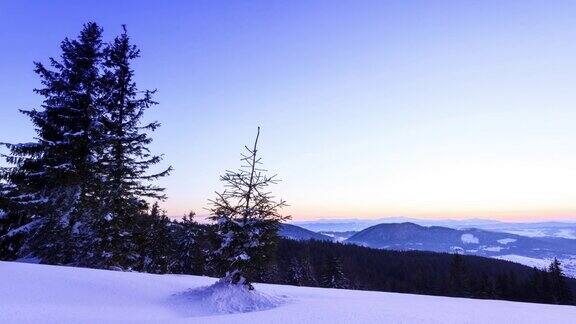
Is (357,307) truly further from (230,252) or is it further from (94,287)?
(94,287)

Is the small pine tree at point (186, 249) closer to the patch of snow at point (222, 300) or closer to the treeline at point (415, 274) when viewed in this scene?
the treeline at point (415, 274)

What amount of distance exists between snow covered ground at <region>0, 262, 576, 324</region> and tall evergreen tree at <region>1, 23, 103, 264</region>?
28.4ft

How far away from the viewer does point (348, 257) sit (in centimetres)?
15175

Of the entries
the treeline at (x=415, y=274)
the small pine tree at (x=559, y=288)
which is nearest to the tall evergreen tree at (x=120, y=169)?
the treeline at (x=415, y=274)

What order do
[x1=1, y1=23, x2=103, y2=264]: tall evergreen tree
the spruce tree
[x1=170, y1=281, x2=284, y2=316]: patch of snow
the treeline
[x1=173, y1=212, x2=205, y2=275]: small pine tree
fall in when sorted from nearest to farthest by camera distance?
1. [x1=170, y1=281, x2=284, y2=316]: patch of snow
2. [x1=1, y1=23, x2=103, y2=264]: tall evergreen tree
3. [x1=173, y1=212, x2=205, y2=275]: small pine tree
4. the spruce tree
5. the treeline

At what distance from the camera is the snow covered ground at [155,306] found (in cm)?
792

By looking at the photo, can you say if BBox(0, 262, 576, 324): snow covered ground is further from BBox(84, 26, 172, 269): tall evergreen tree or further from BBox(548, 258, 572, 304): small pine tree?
BBox(548, 258, 572, 304): small pine tree

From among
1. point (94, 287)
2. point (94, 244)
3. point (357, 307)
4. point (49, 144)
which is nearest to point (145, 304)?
point (94, 287)

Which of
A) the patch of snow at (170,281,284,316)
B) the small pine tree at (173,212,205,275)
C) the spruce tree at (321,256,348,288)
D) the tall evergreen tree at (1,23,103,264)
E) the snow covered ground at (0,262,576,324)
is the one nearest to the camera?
the snow covered ground at (0,262,576,324)

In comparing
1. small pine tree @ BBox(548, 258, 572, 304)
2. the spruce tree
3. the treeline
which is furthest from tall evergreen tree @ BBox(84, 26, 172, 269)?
small pine tree @ BBox(548, 258, 572, 304)

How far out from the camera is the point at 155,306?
9867mm

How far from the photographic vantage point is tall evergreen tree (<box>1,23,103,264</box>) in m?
19.1

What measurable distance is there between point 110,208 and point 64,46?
30.0 feet

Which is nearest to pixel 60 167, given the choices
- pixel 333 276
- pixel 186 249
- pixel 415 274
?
pixel 186 249
